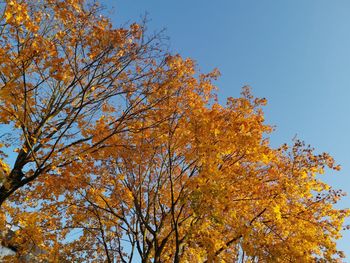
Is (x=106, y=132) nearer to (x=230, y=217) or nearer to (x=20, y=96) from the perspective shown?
(x=20, y=96)

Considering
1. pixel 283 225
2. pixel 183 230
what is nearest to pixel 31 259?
pixel 183 230

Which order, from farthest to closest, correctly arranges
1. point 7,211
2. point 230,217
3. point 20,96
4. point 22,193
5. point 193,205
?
point 7,211 → point 22,193 → point 230,217 → point 193,205 → point 20,96

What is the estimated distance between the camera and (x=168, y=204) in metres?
11.8

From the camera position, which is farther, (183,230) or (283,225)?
(183,230)

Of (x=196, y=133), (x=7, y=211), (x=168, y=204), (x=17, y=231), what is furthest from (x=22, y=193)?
(x=196, y=133)

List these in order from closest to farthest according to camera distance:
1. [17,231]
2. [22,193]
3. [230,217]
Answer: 1. [230,217]
2. [22,193]
3. [17,231]

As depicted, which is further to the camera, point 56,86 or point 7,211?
point 7,211

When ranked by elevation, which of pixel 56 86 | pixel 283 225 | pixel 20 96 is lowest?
pixel 283 225

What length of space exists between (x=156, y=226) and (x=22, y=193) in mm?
4525

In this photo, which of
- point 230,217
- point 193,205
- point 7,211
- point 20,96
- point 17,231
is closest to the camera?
point 20,96

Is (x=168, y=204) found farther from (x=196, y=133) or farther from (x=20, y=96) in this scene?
(x=20, y=96)

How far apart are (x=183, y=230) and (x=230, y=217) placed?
2.88m

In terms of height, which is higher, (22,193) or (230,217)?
(22,193)

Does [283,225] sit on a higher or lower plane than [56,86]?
lower
